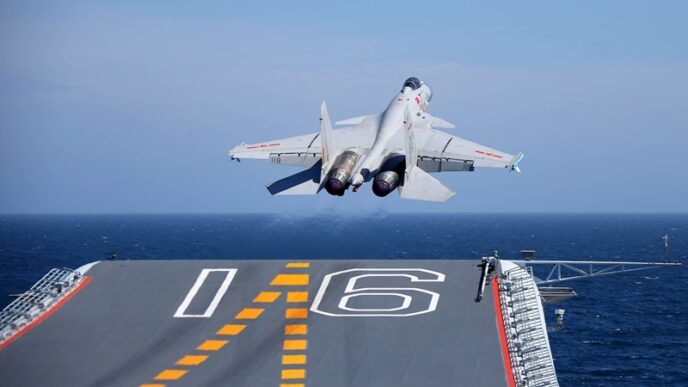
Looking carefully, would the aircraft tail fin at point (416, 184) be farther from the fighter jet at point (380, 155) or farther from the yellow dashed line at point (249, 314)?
the yellow dashed line at point (249, 314)

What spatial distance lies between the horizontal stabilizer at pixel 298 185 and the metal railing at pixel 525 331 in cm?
1289

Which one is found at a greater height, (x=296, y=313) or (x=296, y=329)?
(x=296, y=313)

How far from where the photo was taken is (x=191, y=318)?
4800cm

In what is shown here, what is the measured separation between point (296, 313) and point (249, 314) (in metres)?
2.49

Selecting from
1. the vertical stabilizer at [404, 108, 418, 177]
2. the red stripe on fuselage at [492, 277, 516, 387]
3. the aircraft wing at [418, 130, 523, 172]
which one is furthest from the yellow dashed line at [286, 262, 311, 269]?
the red stripe on fuselage at [492, 277, 516, 387]

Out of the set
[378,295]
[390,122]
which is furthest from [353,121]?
[378,295]

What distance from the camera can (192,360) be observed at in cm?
4319

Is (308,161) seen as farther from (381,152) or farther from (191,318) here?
(191,318)

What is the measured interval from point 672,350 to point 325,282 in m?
37.7

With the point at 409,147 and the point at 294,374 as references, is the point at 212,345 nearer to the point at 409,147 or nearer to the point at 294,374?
the point at 294,374

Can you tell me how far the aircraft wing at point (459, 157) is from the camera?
59656 mm

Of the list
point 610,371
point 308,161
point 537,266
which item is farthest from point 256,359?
point 537,266

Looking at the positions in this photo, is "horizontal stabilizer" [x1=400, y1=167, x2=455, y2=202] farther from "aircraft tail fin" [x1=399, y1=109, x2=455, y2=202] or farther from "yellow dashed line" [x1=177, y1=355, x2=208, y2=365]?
"yellow dashed line" [x1=177, y1=355, x2=208, y2=365]

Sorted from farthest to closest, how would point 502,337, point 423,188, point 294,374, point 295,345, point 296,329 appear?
point 423,188 < point 296,329 < point 502,337 < point 295,345 < point 294,374
